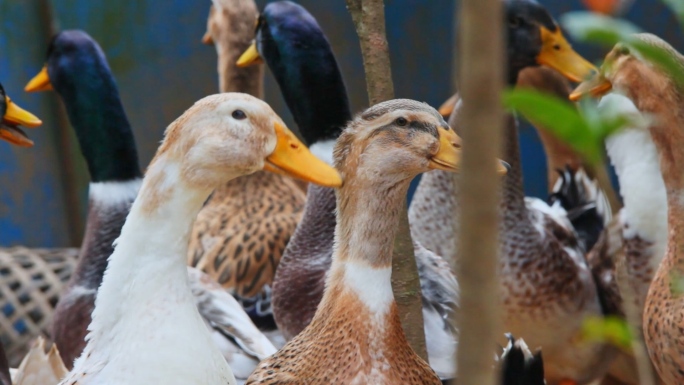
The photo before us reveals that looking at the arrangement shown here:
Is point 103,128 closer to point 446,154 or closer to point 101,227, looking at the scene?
point 101,227

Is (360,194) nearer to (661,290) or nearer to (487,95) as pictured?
(661,290)

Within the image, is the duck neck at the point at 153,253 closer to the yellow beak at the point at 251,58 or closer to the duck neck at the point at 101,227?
the duck neck at the point at 101,227

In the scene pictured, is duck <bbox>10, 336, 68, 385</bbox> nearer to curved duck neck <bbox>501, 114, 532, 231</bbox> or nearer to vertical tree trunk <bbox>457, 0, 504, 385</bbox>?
curved duck neck <bbox>501, 114, 532, 231</bbox>

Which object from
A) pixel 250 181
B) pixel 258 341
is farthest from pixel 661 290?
pixel 250 181

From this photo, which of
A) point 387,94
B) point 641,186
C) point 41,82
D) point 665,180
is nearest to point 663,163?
point 665,180

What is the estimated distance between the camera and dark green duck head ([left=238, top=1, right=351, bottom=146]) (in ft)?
9.61

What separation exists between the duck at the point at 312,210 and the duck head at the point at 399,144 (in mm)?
773

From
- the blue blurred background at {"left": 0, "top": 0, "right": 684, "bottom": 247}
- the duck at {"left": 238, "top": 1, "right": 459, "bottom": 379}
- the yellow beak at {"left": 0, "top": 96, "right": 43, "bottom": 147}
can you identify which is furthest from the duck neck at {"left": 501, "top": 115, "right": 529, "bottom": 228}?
the yellow beak at {"left": 0, "top": 96, "right": 43, "bottom": 147}

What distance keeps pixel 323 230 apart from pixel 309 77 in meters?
0.47

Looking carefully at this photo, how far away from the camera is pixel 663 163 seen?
8.00ft

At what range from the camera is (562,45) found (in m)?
3.35

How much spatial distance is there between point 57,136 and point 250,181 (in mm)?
1481

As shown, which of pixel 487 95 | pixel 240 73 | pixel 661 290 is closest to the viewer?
pixel 487 95

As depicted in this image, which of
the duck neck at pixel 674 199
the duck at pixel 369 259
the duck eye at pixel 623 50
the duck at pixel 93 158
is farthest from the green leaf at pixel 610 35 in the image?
the duck at pixel 93 158
